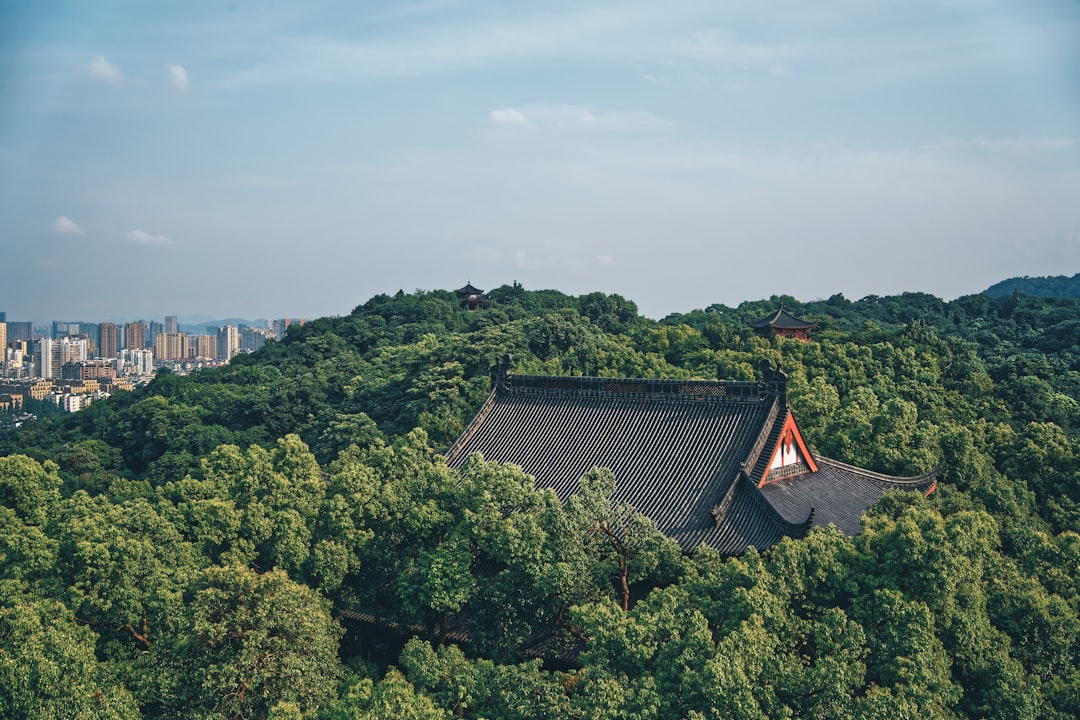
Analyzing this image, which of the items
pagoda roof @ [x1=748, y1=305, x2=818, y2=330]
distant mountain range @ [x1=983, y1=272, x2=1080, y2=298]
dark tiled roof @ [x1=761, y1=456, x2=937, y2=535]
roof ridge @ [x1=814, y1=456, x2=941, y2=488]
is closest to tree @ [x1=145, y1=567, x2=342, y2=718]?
dark tiled roof @ [x1=761, y1=456, x2=937, y2=535]

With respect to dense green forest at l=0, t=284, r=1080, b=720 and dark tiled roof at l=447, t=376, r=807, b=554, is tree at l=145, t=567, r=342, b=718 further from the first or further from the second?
dark tiled roof at l=447, t=376, r=807, b=554

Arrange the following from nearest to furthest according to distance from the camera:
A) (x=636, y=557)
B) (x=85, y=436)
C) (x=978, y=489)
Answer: (x=636, y=557), (x=978, y=489), (x=85, y=436)

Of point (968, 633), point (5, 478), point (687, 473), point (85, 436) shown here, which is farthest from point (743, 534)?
point (85, 436)

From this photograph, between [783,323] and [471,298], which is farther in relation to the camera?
[471,298]

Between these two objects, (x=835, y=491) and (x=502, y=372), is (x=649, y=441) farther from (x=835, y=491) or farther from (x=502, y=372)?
(x=502, y=372)

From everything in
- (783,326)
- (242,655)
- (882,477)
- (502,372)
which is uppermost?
(783,326)

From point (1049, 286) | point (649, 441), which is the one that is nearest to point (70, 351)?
point (1049, 286)

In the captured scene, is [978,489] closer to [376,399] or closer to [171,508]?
[171,508]
